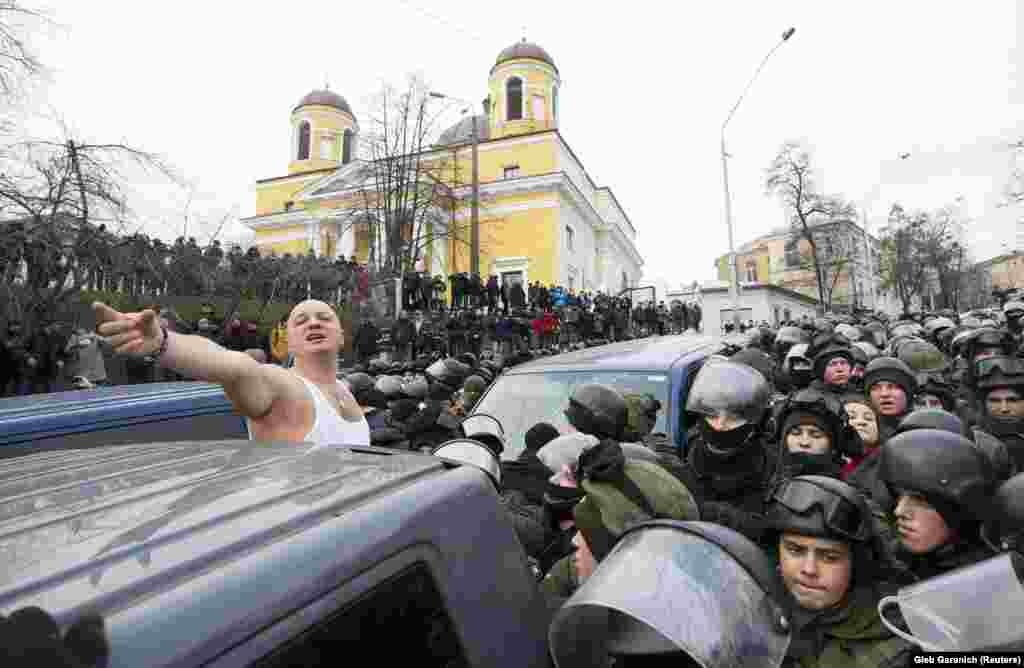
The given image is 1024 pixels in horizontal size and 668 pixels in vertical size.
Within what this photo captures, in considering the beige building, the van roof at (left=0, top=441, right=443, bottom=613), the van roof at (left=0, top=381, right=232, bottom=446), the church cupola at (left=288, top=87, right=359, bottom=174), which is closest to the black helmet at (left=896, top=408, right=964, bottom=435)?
the van roof at (left=0, top=441, right=443, bottom=613)

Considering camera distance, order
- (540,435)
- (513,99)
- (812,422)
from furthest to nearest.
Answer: (513,99), (540,435), (812,422)

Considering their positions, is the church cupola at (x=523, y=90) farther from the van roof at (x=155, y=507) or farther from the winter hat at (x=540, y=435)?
the van roof at (x=155, y=507)

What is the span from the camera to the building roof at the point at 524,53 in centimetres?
4191

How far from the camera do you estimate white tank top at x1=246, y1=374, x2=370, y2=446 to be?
238cm

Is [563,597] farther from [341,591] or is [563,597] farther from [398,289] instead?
[398,289]

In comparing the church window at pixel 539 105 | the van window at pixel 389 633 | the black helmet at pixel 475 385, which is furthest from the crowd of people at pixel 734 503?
the church window at pixel 539 105

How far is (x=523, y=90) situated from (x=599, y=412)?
43.2m

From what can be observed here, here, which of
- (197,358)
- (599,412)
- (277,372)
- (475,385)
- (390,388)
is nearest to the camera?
(197,358)

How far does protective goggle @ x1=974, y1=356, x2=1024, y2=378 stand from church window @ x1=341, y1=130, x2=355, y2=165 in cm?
5122

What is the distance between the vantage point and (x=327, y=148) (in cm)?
4834

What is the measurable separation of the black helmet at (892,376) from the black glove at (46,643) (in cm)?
463

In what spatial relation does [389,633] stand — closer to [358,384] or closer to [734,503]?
[734,503]

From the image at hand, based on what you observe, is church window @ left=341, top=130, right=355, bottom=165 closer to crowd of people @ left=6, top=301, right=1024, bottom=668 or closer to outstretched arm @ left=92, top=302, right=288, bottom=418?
crowd of people @ left=6, top=301, right=1024, bottom=668

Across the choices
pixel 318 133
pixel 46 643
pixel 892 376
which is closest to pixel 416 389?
pixel 892 376
